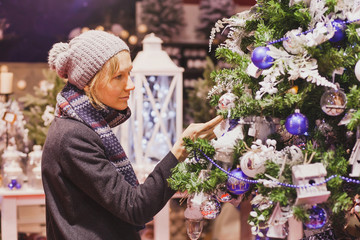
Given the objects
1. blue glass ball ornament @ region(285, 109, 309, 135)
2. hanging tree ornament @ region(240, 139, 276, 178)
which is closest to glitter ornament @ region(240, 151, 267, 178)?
hanging tree ornament @ region(240, 139, 276, 178)

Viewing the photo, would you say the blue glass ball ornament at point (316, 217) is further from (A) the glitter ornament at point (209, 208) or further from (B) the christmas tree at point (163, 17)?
(B) the christmas tree at point (163, 17)

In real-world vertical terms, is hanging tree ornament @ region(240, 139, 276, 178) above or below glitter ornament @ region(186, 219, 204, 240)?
above

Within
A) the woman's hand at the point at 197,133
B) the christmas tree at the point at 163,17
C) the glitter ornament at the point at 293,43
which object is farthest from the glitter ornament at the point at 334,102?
the christmas tree at the point at 163,17

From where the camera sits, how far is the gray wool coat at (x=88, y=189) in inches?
62.7

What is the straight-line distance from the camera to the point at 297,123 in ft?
4.37

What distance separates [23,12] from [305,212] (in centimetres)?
381

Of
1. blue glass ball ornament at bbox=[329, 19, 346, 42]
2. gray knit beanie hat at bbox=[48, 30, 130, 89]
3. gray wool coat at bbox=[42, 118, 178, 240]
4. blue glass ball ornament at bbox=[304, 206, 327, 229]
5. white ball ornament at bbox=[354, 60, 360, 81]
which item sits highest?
blue glass ball ornament at bbox=[329, 19, 346, 42]

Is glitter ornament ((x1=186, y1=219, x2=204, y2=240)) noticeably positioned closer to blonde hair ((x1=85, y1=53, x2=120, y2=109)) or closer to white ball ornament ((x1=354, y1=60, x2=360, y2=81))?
blonde hair ((x1=85, y1=53, x2=120, y2=109))

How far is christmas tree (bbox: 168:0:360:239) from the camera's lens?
4.29ft

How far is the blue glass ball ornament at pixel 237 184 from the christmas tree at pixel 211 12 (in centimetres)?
373

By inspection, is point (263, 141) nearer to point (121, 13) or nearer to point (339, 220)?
point (339, 220)

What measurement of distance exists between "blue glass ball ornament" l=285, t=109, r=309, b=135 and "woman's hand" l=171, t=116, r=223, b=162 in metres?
0.33

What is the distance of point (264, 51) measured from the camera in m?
1.36

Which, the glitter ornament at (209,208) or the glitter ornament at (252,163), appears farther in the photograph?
the glitter ornament at (209,208)
